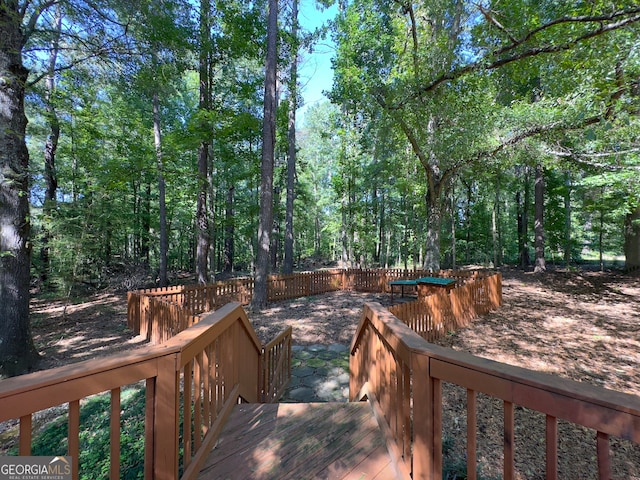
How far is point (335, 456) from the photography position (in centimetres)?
188

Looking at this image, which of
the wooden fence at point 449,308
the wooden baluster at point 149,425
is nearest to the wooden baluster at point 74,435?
the wooden baluster at point 149,425

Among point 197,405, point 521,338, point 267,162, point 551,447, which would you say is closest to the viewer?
point 551,447

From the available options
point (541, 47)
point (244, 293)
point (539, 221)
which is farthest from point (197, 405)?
point (539, 221)

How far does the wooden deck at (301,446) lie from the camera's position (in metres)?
1.75

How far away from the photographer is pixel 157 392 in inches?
57.0

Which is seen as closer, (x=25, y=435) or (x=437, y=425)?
(x=25, y=435)

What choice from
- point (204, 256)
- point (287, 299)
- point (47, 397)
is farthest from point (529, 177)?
point (47, 397)

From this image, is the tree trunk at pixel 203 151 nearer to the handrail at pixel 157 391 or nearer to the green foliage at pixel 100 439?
the green foliage at pixel 100 439

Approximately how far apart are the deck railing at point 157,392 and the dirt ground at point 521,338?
2.21m

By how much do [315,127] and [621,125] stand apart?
3003cm

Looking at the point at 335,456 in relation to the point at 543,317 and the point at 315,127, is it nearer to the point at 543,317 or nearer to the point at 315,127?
the point at 543,317

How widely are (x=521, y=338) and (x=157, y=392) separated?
6.57 m

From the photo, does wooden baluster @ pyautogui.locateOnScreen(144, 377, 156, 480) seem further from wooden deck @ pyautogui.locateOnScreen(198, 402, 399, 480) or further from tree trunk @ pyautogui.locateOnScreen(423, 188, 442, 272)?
tree trunk @ pyautogui.locateOnScreen(423, 188, 442, 272)

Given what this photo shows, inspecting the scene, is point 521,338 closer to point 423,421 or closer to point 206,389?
point 423,421
